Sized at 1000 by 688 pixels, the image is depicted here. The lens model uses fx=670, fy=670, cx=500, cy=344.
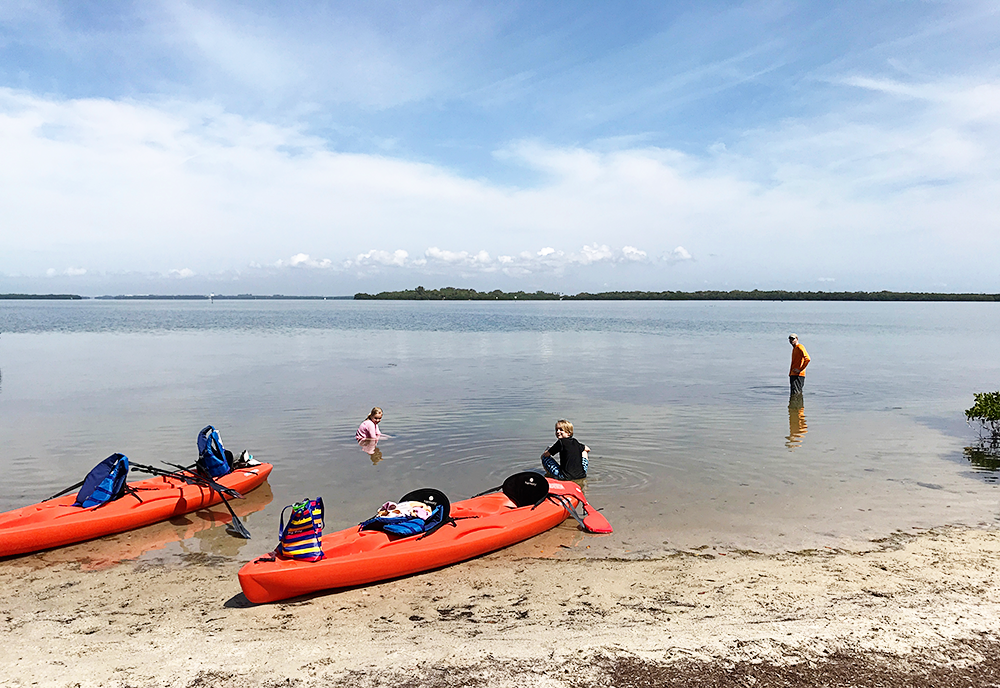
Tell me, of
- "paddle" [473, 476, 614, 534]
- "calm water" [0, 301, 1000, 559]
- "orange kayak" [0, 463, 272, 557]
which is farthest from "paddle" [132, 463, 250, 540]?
"paddle" [473, 476, 614, 534]

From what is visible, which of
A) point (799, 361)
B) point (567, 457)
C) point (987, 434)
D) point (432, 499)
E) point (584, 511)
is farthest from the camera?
point (799, 361)

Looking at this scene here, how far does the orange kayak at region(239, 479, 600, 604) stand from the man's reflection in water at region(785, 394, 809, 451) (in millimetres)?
6782

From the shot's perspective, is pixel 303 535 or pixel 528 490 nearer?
pixel 303 535

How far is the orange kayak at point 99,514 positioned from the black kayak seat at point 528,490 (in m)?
4.23

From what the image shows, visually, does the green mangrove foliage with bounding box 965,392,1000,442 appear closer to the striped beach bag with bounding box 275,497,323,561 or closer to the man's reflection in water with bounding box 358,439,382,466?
the man's reflection in water with bounding box 358,439,382,466

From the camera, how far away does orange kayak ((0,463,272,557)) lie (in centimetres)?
777

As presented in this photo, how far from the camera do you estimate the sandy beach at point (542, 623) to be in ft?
16.0

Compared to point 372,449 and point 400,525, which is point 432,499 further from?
point 372,449

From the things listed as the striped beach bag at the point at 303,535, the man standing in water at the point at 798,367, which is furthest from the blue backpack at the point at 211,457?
→ the man standing in water at the point at 798,367

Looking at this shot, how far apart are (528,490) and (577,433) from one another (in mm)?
5993

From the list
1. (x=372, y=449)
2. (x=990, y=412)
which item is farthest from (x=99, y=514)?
(x=990, y=412)

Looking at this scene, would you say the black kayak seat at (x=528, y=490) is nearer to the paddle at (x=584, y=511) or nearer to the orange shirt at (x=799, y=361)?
the paddle at (x=584, y=511)

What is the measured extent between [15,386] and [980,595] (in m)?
25.5

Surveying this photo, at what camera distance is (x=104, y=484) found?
8703 mm
